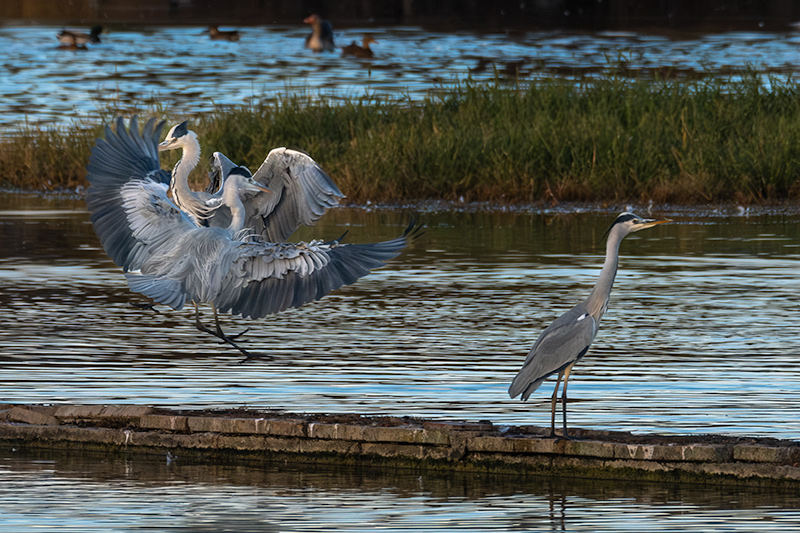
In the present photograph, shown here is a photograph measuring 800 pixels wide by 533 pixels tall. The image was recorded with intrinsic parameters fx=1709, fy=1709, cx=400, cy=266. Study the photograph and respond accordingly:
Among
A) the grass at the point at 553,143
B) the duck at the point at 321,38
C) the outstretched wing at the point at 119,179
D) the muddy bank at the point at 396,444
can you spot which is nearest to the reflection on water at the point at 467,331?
the grass at the point at 553,143

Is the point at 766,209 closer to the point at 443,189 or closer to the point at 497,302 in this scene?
the point at 443,189

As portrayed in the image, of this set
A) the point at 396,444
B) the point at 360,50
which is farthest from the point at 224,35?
the point at 396,444

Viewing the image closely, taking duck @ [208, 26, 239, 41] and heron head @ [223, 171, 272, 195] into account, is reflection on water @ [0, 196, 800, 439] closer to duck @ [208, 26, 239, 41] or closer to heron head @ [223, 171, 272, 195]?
heron head @ [223, 171, 272, 195]

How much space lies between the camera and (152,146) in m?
10.3

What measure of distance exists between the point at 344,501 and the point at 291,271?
5.12 ft

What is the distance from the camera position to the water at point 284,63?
101 ft

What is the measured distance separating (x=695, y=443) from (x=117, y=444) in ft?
10.2

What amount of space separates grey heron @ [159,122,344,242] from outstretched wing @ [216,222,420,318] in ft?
4.99

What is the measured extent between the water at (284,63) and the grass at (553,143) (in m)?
4.79

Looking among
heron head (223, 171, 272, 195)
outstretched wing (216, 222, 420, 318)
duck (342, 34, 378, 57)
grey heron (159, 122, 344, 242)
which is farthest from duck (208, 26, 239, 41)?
outstretched wing (216, 222, 420, 318)

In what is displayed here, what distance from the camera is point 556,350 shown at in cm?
870

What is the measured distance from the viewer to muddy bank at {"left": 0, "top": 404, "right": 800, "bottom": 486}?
8289 millimetres

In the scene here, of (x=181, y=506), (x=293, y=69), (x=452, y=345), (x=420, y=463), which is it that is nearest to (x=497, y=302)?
(x=452, y=345)

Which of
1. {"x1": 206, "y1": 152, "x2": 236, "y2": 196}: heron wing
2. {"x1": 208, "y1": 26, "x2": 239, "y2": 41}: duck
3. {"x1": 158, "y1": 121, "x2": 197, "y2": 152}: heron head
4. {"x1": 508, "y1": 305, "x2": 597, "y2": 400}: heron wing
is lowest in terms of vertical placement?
{"x1": 208, "y1": 26, "x2": 239, "y2": 41}: duck
